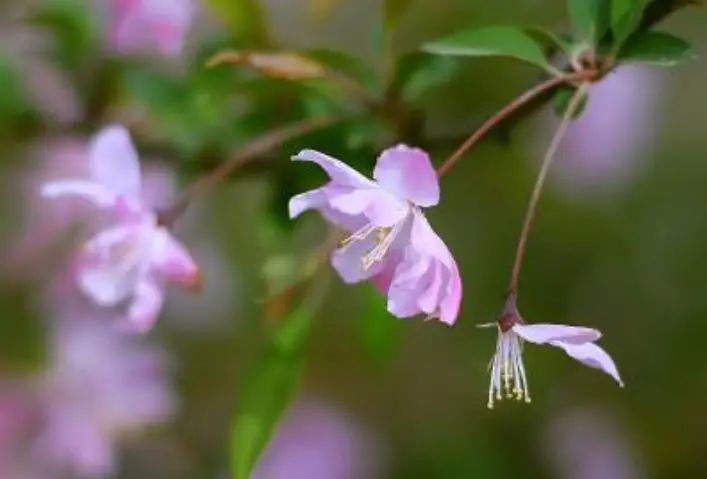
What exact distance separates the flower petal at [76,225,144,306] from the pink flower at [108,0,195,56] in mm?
200

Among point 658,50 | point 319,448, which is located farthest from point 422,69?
point 319,448

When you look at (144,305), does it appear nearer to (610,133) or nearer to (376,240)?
(376,240)

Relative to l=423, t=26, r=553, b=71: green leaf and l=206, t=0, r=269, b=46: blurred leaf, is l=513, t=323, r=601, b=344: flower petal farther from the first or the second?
l=206, t=0, r=269, b=46: blurred leaf

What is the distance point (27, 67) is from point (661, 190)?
710 mm

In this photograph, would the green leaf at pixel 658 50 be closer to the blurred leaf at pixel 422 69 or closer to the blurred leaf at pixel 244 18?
the blurred leaf at pixel 422 69

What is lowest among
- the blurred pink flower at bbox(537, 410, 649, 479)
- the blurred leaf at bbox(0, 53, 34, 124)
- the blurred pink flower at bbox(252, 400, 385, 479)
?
the blurred pink flower at bbox(252, 400, 385, 479)

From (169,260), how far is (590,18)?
233 mm

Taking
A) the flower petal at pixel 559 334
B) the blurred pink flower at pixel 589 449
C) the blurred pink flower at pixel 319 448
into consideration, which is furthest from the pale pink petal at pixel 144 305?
the blurred pink flower at pixel 589 449

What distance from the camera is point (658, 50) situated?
50 cm

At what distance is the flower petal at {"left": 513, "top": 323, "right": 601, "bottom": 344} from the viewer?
1.44 ft

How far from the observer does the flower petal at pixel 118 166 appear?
1.96 feet

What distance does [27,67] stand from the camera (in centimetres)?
86

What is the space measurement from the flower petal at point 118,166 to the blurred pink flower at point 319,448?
0.60 meters

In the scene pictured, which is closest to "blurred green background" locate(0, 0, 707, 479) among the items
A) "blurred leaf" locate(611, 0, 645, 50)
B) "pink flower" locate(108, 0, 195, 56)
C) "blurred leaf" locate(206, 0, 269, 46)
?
"pink flower" locate(108, 0, 195, 56)
